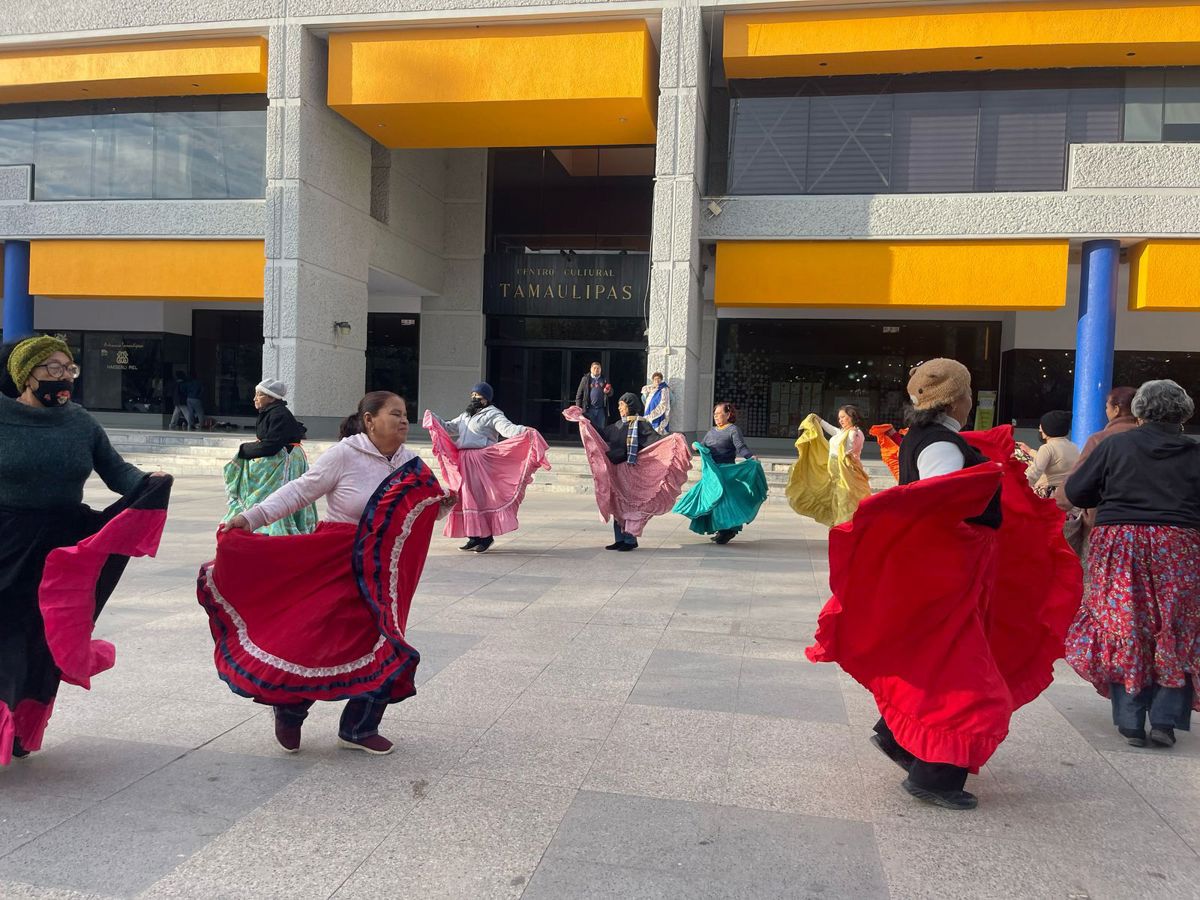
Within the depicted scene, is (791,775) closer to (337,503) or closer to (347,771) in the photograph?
(347,771)

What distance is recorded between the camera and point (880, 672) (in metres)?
3.53

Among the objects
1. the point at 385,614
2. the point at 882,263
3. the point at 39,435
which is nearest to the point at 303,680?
the point at 385,614

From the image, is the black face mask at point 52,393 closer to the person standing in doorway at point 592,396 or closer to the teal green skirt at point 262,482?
the teal green skirt at point 262,482

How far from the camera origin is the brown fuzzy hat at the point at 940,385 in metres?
3.51

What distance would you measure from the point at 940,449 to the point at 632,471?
21.2 ft

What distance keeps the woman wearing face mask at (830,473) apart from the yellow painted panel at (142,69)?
43.8ft

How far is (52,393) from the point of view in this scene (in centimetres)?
358

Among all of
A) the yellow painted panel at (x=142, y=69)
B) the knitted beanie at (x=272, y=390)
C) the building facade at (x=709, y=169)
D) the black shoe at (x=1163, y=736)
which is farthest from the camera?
the yellow painted panel at (x=142, y=69)

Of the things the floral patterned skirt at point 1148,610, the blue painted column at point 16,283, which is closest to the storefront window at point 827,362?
the blue painted column at point 16,283

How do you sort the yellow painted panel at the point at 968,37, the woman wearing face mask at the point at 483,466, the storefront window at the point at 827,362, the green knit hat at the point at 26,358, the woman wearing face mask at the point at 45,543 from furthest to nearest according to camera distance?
1. the storefront window at the point at 827,362
2. the yellow painted panel at the point at 968,37
3. the woman wearing face mask at the point at 483,466
4. the green knit hat at the point at 26,358
5. the woman wearing face mask at the point at 45,543

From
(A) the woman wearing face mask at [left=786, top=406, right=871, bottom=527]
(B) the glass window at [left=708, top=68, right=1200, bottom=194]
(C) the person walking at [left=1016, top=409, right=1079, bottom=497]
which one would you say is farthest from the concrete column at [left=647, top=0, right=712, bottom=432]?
(C) the person walking at [left=1016, top=409, right=1079, bottom=497]

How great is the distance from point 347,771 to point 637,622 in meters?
3.01

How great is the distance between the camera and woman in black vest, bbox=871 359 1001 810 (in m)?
3.47

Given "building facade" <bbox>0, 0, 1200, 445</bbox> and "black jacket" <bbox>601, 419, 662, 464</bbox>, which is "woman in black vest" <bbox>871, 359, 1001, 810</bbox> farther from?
"building facade" <bbox>0, 0, 1200, 445</bbox>
